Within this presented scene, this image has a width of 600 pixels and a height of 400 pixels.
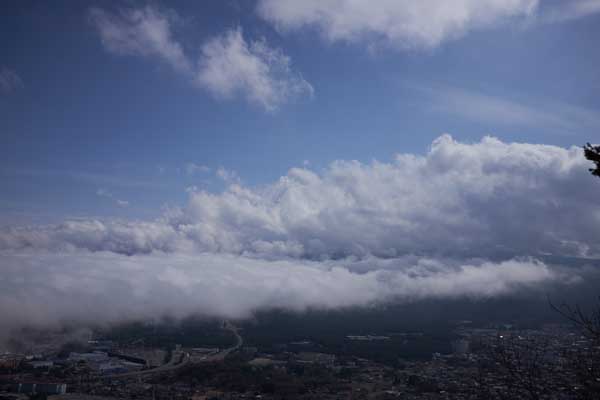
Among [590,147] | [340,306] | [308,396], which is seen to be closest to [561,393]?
[590,147]

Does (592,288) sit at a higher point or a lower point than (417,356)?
higher

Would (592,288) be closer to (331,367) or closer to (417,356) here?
(417,356)

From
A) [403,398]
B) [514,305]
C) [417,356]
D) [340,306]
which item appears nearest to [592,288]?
[514,305]

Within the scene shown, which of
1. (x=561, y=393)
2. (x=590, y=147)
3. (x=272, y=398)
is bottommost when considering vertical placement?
(x=272, y=398)

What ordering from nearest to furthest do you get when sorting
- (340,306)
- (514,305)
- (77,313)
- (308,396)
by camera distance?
(308,396) < (77,313) < (514,305) < (340,306)

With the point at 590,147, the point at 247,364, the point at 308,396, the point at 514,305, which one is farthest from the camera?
the point at 514,305

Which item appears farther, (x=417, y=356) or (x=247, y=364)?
(x=417, y=356)

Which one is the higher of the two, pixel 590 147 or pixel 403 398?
pixel 590 147

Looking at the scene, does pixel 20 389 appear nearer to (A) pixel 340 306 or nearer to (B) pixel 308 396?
(B) pixel 308 396

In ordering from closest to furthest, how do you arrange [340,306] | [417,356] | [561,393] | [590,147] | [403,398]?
[590,147] → [561,393] → [403,398] → [417,356] → [340,306]
